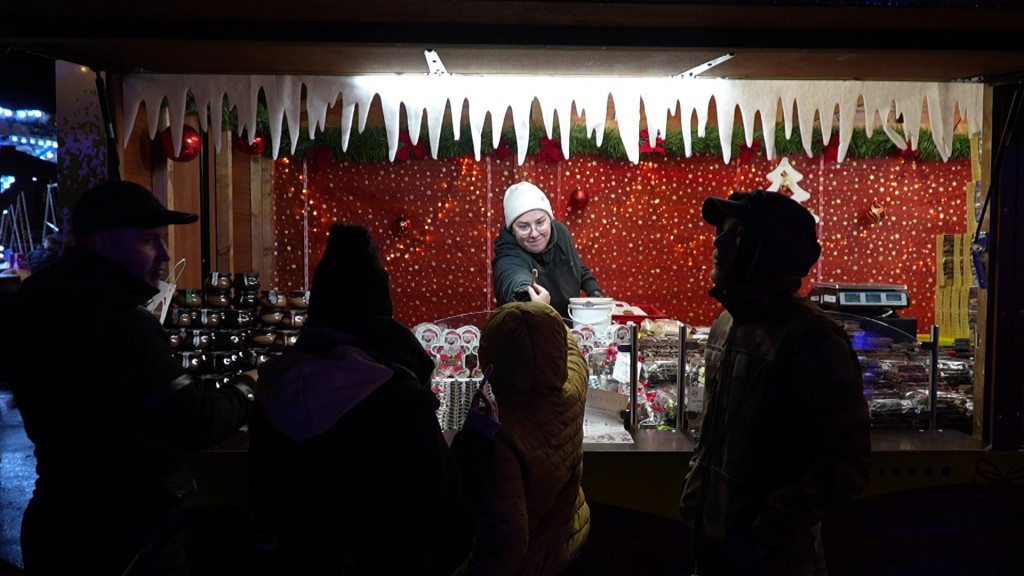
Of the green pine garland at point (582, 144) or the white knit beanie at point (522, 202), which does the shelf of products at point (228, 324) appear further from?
the green pine garland at point (582, 144)

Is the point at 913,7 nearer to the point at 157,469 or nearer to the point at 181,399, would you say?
the point at 181,399

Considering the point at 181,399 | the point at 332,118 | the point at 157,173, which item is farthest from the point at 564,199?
the point at 181,399

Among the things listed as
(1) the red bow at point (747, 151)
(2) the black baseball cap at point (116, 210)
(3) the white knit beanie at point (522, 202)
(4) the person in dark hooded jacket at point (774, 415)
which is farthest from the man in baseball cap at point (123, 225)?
(1) the red bow at point (747, 151)

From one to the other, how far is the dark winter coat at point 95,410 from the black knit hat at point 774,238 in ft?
4.94

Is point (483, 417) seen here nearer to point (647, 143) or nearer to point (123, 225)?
point (123, 225)

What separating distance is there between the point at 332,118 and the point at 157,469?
5.47 metres

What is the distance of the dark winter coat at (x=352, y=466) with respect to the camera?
5.13ft

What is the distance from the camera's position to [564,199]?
7.59 meters

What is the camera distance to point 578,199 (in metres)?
7.35

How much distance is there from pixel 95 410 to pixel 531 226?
112 inches

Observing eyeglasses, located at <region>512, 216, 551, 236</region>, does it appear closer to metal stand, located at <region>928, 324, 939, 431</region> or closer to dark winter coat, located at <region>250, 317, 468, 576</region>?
metal stand, located at <region>928, 324, 939, 431</region>

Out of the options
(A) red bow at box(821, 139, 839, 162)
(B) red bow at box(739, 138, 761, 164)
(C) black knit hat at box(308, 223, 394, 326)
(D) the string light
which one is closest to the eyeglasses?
(C) black knit hat at box(308, 223, 394, 326)

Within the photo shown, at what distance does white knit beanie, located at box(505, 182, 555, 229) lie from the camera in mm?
4402

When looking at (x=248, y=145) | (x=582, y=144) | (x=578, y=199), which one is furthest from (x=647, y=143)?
(x=248, y=145)
